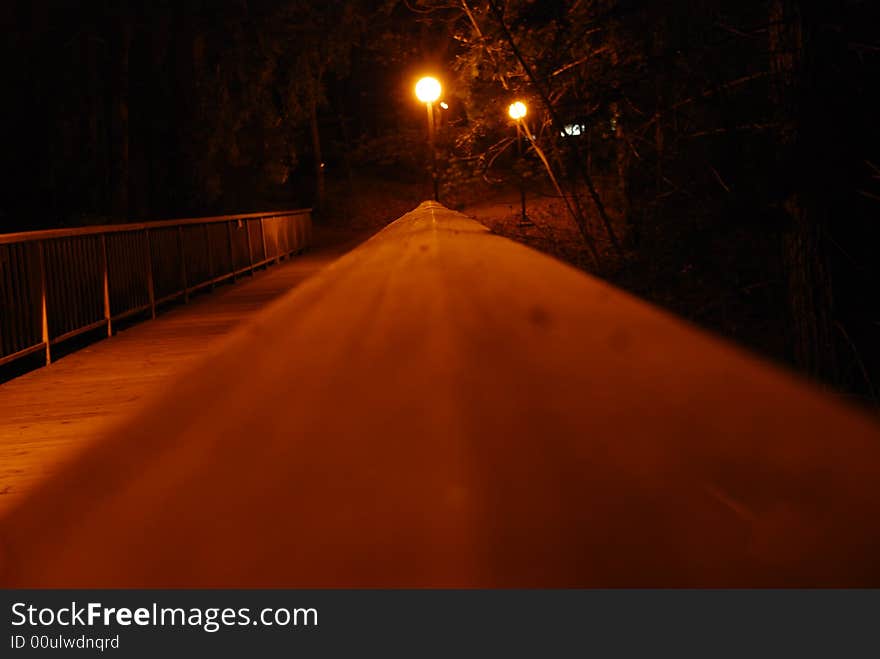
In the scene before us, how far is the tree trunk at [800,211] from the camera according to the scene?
6.80 meters

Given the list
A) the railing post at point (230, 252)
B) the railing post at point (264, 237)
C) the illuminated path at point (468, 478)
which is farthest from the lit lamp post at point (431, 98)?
the illuminated path at point (468, 478)

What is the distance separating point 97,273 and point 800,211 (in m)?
8.26

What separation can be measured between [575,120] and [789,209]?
3.51m

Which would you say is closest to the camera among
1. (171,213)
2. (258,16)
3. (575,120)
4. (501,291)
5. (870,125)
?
(501,291)

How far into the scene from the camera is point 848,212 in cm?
727

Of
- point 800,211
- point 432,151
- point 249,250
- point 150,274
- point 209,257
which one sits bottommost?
point 150,274

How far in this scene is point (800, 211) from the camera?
7.10 meters

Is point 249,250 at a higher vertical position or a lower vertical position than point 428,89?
lower

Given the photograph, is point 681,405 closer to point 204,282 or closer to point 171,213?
point 204,282

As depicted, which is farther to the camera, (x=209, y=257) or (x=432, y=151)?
(x=209, y=257)

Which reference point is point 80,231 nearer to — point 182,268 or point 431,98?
point 182,268

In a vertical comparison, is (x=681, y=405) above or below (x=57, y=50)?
below

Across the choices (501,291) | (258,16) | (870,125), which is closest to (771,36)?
(870,125)

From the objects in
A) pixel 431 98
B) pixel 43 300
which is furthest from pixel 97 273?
pixel 431 98
